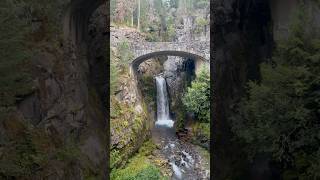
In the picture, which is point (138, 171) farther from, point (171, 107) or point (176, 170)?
point (171, 107)

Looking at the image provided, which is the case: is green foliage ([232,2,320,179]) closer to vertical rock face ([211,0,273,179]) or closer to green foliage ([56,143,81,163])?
green foliage ([56,143,81,163])

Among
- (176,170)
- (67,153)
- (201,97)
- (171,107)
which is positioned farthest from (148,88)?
(67,153)

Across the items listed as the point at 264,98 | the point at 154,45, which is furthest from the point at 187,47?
the point at 264,98

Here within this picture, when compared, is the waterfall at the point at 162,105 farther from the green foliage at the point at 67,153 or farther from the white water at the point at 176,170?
the green foliage at the point at 67,153

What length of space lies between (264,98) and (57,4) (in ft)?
22.7

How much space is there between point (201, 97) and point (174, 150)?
3.76 m

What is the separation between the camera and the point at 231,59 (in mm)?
16281

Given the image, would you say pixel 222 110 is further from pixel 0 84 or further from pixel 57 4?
pixel 0 84

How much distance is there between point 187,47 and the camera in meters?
30.7

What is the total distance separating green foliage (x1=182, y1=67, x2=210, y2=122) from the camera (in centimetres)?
2722

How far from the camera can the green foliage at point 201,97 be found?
89.3 ft

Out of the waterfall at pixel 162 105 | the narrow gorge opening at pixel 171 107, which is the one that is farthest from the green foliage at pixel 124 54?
the waterfall at pixel 162 105

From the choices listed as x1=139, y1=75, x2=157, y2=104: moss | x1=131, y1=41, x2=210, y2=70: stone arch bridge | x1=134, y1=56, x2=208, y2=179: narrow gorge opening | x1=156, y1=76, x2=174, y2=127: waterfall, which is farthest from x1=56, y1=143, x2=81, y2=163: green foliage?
x1=139, y1=75, x2=157, y2=104: moss

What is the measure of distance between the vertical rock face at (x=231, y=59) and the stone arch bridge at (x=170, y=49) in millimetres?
14027
